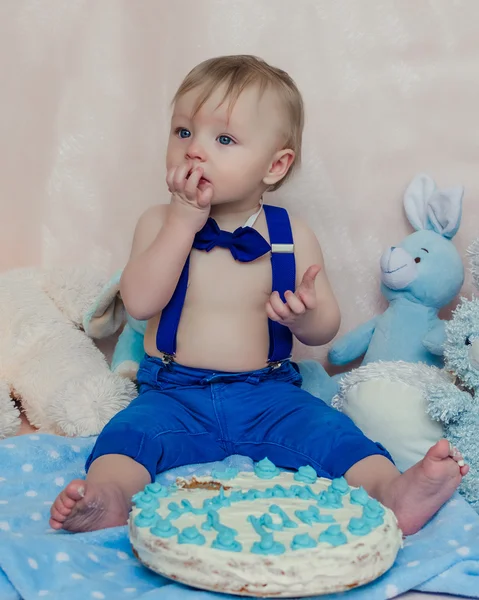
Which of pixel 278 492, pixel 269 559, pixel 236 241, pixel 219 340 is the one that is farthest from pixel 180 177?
pixel 269 559

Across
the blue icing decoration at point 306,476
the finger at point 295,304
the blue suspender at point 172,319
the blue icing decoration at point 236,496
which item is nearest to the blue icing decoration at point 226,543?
the blue icing decoration at point 236,496

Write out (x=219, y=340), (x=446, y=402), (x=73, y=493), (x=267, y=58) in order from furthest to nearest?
(x=267, y=58), (x=219, y=340), (x=446, y=402), (x=73, y=493)

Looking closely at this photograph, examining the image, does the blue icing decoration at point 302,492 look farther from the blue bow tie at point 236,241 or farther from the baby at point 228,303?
the blue bow tie at point 236,241

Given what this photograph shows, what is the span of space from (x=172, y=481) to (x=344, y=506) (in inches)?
12.2

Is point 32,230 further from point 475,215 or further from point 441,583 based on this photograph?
point 441,583

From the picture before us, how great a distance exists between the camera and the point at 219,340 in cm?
131

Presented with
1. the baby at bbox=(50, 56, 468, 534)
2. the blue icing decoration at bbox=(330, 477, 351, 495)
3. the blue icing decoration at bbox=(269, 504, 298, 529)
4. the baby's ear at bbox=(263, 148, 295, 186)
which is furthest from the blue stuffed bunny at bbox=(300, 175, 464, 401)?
the blue icing decoration at bbox=(269, 504, 298, 529)

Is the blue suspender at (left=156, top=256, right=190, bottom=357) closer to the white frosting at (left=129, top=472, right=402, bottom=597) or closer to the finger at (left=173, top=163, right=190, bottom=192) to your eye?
the finger at (left=173, top=163, right=190, bottom=192)

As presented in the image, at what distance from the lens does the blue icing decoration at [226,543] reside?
81cm

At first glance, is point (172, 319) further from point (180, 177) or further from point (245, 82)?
point (245, 82)

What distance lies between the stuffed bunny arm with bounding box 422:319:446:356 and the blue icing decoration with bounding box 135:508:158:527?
634 millimetres

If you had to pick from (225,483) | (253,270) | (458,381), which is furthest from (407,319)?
(225,483)

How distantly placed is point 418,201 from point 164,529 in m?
0.88

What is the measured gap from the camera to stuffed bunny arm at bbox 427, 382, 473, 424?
1.16 metres
